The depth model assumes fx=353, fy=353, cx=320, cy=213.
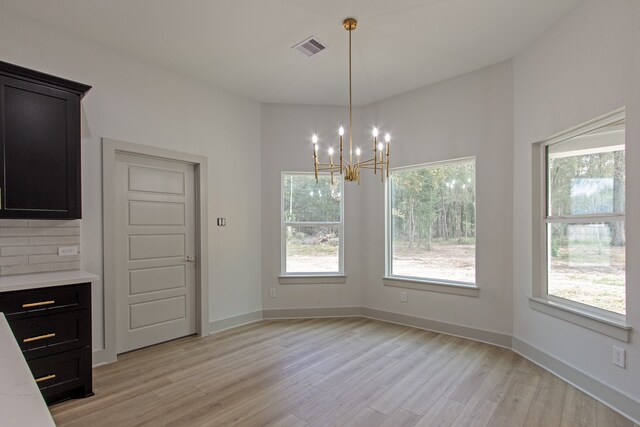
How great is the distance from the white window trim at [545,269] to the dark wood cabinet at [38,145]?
3.96 m

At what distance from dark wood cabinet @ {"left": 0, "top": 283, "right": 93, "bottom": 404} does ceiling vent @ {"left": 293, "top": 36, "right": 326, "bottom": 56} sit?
8.87ft

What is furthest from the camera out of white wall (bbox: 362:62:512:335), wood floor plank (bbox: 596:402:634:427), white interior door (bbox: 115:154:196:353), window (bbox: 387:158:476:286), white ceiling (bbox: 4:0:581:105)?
window (bbox: 387:158:476:286)

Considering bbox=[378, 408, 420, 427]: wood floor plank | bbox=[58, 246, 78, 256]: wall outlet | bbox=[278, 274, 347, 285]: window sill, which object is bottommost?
bbox=[378, 408, 420, 427]: wood floor plank

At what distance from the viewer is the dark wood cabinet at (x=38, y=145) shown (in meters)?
2.47

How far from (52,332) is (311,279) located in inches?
113

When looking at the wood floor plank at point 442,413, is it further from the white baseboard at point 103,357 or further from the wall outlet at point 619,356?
the white baseboard at point 103,357

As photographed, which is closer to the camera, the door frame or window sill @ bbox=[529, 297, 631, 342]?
window sill @ bbox=[529, 297, 631, 342]

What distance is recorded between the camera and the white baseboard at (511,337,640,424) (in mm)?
2344

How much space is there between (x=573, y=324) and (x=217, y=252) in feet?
11.8

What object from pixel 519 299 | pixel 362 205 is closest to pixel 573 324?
pixel 519 299

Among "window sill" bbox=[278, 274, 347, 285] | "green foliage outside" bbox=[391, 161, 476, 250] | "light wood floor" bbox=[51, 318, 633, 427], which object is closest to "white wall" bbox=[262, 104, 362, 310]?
"window sill" bbox=[278, 274, 347, 285]

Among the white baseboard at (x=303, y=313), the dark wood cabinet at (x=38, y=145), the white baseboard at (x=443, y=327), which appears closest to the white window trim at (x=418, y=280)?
the white baseboard at (x=443, y=327)

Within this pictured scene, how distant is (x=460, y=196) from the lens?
411cm

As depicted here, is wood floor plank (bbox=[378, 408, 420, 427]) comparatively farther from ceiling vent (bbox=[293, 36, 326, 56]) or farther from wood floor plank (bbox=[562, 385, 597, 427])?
ceiling vent (bbox=[293, 36, 326, 56])
